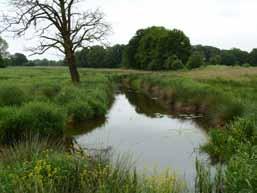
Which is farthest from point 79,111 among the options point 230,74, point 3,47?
point 3,47

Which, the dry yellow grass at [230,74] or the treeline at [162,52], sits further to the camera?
the treeline at [162,52]

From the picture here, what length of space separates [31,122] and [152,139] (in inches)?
167

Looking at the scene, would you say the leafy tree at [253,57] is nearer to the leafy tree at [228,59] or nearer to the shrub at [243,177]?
the leafy tree at [228,59]

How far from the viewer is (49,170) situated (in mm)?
5199

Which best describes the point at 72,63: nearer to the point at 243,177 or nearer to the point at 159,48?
the point at 243,177

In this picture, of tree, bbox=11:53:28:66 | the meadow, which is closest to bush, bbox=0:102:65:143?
the meadow

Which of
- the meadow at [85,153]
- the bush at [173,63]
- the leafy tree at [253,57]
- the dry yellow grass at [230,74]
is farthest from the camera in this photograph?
the leafy tree at [253,57]

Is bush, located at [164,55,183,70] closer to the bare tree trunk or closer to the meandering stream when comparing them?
the bare tree trunk

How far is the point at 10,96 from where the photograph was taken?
529 inches

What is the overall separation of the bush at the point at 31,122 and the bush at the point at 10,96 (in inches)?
82.8

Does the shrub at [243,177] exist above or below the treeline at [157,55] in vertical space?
below

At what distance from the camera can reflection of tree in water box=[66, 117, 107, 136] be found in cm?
1322

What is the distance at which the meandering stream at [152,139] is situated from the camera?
8984 mm

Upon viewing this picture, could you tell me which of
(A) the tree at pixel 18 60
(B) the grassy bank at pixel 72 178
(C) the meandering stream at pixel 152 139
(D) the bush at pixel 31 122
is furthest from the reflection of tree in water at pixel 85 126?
(A) the tree at pixel 18 60
